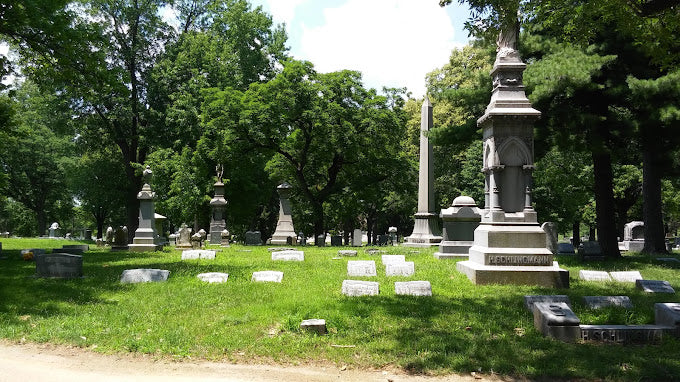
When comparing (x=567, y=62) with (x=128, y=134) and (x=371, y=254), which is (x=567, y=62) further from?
(x=128, y=134)

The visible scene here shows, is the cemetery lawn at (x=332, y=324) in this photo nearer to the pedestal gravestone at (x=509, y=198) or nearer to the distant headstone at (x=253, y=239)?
the pedestal gravestone at (x=509, y=198)

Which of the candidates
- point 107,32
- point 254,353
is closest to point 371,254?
point 254,353

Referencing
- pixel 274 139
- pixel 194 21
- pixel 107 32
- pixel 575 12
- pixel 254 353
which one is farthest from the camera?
pixel 194 21

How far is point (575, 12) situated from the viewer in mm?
9039

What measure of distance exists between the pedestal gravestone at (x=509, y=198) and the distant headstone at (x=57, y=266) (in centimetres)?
860

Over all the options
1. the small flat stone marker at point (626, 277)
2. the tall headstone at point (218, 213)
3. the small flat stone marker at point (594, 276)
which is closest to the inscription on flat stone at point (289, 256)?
the small flat stone marker at point (594, 276)

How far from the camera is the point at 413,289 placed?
8.48 metres

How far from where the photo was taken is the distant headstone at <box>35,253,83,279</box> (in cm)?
1041

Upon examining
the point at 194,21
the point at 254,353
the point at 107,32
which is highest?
the point at 194,21

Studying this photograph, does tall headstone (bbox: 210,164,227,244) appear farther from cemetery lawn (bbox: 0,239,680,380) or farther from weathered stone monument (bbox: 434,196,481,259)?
cemetery lawn (bbox: 0,239,680,380)

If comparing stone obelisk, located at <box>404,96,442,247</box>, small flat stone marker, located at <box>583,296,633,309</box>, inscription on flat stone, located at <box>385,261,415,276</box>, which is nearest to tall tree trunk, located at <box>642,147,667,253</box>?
stone obelisk, located at <box>404,96,442,247</box>

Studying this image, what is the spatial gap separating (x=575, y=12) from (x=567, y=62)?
14.3 feet

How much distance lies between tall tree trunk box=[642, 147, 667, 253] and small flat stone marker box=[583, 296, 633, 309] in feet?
41.2

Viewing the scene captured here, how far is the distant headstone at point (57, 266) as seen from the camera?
34.1 ft
